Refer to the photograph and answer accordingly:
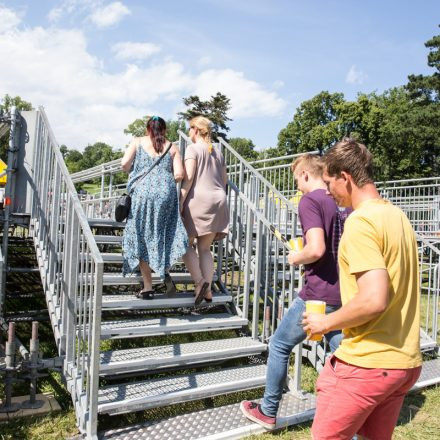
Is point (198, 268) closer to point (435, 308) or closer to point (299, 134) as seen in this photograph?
point (435, 308)

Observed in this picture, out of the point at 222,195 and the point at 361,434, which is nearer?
the point at 361,434

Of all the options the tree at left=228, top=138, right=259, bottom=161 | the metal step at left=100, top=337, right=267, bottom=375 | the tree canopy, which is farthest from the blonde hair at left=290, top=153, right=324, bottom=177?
the tree at left=228, top=138, right=259, bottom=161

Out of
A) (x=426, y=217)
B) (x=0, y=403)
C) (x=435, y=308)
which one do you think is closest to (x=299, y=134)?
(x=426, y=217)

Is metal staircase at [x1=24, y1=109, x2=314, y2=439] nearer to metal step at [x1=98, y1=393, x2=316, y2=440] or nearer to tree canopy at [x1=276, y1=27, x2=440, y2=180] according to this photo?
metal step at [x1=98, y1=393, x2=316, y2=440]

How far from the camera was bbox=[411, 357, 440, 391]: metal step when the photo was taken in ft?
14.1

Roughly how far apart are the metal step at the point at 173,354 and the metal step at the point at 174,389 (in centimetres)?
11

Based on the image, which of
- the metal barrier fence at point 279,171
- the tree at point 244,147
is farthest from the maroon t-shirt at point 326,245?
the tree at point 244,147

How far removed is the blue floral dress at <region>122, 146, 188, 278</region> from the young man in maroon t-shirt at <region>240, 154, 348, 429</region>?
1372mm

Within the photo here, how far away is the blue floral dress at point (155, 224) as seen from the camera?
13.2 feet

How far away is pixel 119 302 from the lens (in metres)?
3.93

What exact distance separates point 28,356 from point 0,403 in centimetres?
37

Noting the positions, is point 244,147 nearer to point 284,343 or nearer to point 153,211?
point 153,211

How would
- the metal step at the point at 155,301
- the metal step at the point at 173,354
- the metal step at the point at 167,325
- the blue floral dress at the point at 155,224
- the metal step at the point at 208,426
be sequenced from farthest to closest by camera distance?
1. the blue floral dress at the point at 155,224
2. the metal step at the point at 155,301
3. the metal step at the point at 167,325
4. the metal step at the point at 173,354
5. the metal step at the point at 208,426

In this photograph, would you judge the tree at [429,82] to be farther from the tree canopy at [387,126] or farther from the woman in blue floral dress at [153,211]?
the woman in blue floral dress at [153,211]
